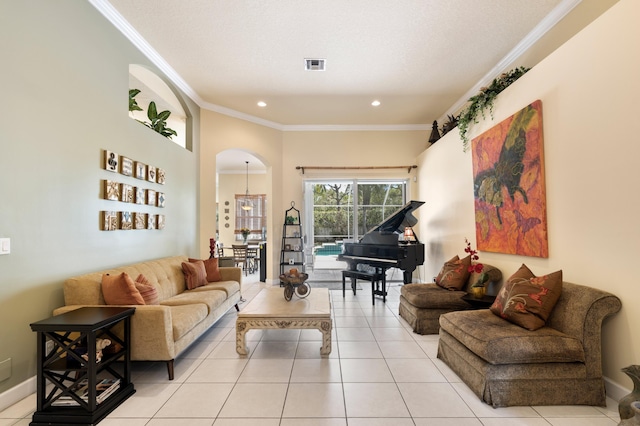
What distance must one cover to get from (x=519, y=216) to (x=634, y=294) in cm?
126

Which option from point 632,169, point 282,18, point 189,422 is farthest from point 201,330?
point 632,169

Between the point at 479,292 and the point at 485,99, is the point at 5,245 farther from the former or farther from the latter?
the point at 485,99

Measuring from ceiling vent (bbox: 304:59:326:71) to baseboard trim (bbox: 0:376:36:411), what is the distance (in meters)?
4.39

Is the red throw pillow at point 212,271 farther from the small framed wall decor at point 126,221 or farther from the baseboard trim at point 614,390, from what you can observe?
the baseboard trim at point 614,390

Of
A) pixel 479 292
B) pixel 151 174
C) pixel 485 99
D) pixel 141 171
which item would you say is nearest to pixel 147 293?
pixel 141 171

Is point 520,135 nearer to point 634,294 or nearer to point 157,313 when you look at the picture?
point 634,294

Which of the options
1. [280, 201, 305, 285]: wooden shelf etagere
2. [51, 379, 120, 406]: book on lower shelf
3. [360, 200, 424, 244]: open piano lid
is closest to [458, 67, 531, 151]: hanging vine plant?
[360, 200, 424, 244]: open piano lid

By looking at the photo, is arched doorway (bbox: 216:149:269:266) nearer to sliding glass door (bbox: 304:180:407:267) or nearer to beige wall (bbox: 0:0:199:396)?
sliding glass door (bbox: 304:180:407:267)

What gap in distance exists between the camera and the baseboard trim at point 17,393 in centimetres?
215

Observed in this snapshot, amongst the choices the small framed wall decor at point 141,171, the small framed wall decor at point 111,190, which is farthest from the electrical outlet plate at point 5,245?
the small framed wall decor at point 141,171

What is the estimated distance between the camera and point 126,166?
347cm

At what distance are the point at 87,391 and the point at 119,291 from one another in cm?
80

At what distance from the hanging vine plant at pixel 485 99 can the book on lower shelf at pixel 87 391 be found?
4.67 m

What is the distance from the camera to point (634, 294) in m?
2.04
